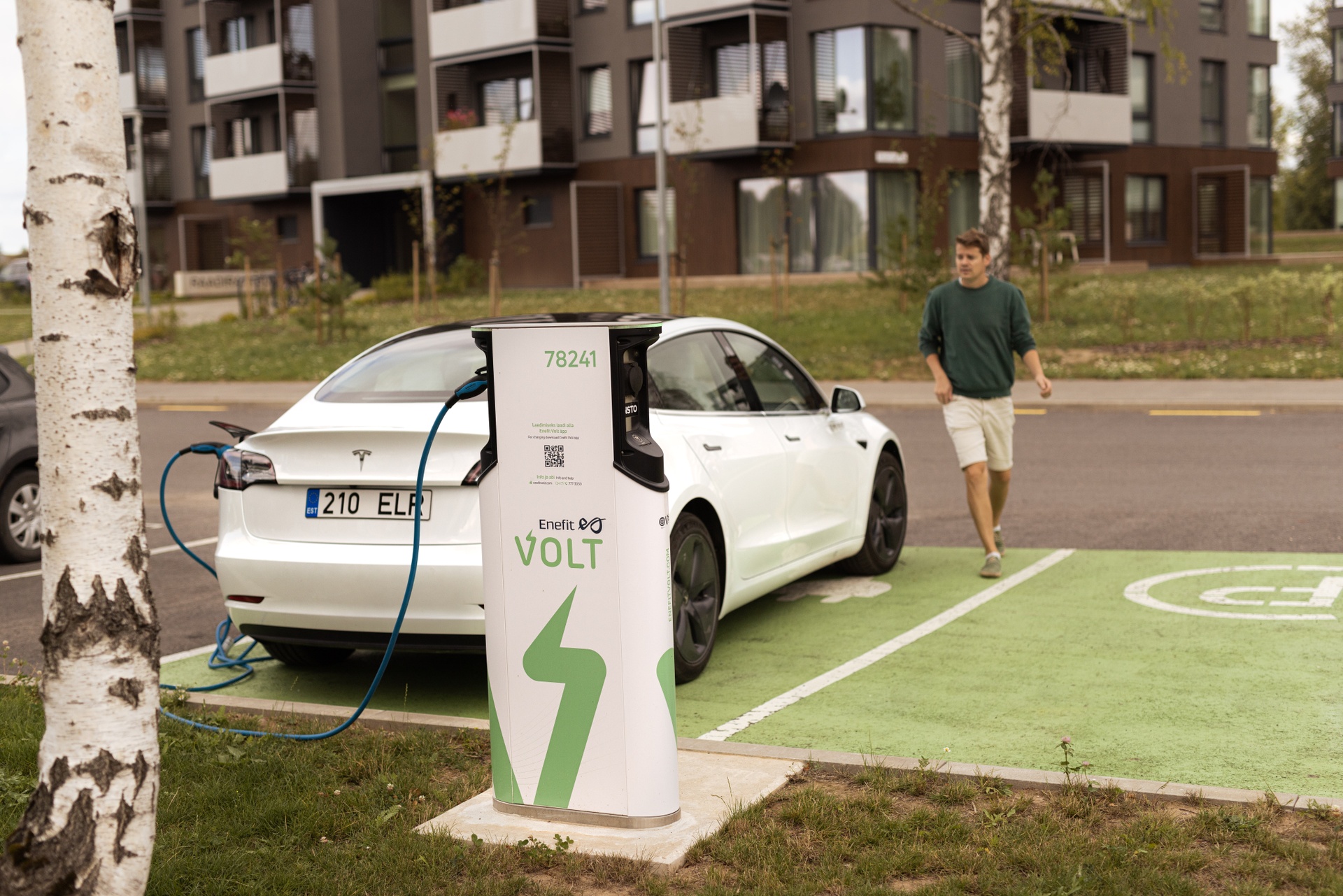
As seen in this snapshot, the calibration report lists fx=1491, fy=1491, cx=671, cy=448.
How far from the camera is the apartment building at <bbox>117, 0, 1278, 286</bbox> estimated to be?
3625 centimetres

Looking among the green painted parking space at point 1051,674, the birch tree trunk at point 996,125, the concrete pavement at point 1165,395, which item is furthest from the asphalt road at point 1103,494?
the birch tree trunk at point 996,125

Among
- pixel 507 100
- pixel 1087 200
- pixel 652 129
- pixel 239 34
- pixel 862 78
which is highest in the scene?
pixel 239 34

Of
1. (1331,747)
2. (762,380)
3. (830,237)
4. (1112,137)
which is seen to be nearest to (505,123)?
(830,237)

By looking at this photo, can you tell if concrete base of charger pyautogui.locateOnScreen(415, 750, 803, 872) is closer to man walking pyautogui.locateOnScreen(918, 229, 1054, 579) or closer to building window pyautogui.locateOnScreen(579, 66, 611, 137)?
man walking pyautogui.locateOnScreen(918, 229, 1054, 579)

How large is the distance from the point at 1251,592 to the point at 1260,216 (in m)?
41.8

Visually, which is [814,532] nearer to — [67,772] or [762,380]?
[762,380]

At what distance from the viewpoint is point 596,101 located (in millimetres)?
41469

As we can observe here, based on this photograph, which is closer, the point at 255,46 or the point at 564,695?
the point at 564,695

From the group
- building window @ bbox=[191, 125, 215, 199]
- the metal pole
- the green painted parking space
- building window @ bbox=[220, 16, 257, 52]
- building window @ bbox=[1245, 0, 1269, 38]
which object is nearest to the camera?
the green painted parking space

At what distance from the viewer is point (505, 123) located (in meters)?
38.5

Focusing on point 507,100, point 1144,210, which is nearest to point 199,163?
point 507,100

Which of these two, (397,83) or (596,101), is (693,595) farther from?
(397,83)

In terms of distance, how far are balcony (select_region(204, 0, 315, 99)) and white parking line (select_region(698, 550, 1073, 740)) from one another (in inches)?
1683

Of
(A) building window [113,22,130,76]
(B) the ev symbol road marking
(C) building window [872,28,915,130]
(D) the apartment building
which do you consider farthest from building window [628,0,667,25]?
(B) the ev symbol road marking
